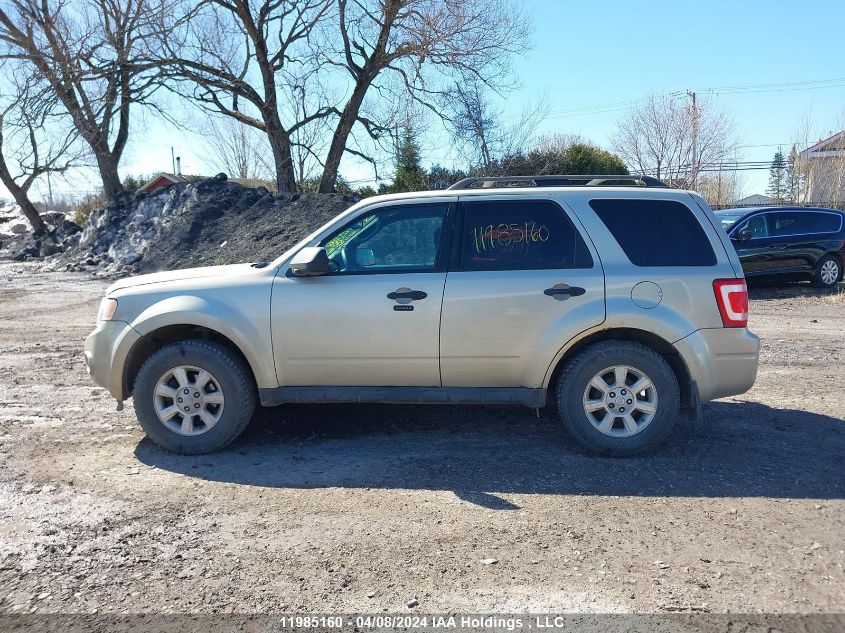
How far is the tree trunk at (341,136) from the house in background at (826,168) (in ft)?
74.8

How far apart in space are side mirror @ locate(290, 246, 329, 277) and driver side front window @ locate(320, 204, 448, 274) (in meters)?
0.16

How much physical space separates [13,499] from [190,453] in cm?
118

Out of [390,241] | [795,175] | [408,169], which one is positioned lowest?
[390,241]

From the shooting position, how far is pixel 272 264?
5.52m

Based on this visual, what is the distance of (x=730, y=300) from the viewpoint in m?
5.14

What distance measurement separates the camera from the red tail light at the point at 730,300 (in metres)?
5.14

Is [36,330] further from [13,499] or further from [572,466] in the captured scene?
[572,466]

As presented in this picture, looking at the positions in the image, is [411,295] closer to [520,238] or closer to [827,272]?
[520,238]

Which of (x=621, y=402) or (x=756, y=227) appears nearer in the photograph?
(x=621, y=402)

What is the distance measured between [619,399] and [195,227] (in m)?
19.4

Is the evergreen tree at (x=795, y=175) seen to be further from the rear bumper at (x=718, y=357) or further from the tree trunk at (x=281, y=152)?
the rear bumper at (x=718, y=357)

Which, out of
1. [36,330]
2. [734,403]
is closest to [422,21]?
[36,330]

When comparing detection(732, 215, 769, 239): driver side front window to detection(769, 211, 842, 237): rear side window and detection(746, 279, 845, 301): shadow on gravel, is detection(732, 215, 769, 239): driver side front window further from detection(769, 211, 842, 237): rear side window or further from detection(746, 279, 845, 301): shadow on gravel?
detection(746, 279, 845, 301): shadow on gravel

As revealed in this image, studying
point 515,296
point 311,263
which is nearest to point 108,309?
point 311,263
